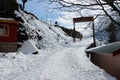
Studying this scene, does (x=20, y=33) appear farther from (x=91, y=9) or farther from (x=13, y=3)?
(x=91, y=9)

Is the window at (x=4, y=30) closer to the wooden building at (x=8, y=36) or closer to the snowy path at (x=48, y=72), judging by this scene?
the wooden building at (x=8, y=36)

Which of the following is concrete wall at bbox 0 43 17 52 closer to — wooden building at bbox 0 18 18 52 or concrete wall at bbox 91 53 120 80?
wooden building at bbox 0 18 18 52

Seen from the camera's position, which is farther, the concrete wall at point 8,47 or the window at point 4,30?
the window at point 4,30

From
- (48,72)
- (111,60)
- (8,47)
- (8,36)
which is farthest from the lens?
(8,36)

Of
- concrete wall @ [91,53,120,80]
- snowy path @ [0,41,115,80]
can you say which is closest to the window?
snowy path @ [0,41,115,80]

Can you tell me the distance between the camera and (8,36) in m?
32.3

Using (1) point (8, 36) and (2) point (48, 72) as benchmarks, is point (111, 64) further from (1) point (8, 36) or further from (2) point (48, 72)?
(1) point (8, 36)

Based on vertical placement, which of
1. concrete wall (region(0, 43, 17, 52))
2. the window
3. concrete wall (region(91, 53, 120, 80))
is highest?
the window

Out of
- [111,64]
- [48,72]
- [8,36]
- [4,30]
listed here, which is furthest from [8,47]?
[48,72]

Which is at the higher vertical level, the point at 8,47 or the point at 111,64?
the point at 111,64

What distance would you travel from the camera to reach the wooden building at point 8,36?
104ft

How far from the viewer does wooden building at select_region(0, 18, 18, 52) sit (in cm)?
3161

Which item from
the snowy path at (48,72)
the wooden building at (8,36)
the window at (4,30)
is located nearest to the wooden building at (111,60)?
the snowy path at (48,72)

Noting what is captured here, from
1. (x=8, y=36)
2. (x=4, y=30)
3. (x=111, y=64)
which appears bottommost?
(x=111, y=64)
